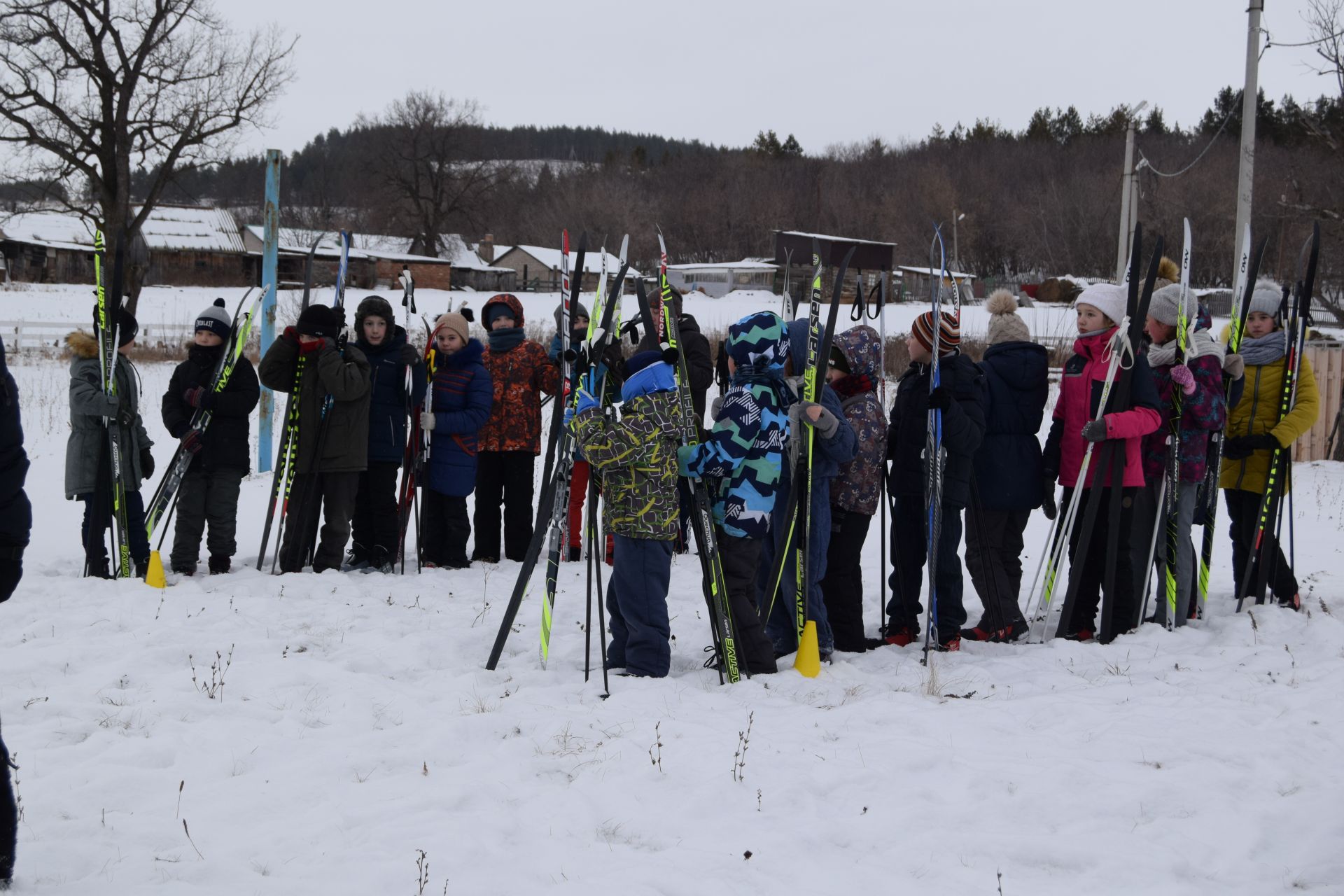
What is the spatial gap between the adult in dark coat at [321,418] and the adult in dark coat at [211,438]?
0.26 m

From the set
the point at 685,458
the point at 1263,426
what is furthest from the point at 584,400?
the point at 1263,426

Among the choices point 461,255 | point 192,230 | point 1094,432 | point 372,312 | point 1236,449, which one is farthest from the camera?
point 461,255

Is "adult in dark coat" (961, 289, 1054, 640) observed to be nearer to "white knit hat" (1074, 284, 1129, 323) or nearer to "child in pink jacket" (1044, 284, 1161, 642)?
"child in pink jacket" (1044, 284, 1161, 642)

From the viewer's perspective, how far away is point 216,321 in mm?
6512

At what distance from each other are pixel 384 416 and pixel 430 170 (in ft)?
227

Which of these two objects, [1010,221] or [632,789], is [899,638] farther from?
[1010,221]

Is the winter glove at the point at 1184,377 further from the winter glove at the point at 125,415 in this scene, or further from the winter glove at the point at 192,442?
the winter glove at the point at 125,415

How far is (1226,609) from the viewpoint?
20.7 feet

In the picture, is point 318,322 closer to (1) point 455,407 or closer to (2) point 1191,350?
(1) point 455,407

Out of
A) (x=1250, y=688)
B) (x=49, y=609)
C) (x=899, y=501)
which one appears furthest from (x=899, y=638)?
(x=49, y=609)

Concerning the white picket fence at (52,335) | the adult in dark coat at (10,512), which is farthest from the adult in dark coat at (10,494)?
the white picket fence at (52,335)

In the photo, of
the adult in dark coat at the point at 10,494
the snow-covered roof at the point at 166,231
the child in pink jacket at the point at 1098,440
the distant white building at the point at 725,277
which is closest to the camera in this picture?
the adult in dark coat at the point at 10,494

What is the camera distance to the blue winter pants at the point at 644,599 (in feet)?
15.7

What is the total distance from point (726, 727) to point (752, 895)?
120 centimetres
